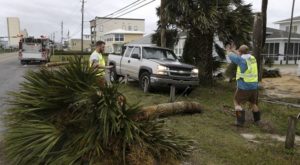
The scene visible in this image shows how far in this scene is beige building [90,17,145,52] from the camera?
7994 centimetres

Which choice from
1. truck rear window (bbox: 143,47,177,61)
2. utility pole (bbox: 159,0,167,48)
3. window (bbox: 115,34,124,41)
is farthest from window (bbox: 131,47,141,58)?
window (bbox: 115,34,124,41)

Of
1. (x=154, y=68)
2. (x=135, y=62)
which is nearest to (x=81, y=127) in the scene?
(x=154, y=68)

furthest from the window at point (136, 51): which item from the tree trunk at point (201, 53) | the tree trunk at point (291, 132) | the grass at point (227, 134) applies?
the tree trunk at point (291, 132)

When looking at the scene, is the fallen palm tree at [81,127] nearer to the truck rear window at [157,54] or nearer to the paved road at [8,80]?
the paved road at [8,80]

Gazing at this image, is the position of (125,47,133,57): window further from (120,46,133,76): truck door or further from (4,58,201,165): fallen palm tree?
(4,58,201,165): fallen palm tree

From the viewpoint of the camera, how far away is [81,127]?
560cm

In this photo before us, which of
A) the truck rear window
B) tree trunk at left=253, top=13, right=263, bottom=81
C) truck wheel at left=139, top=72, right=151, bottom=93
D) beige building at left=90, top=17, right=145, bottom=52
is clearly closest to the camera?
tree trunk at left=253, top=13, right=263, bottom=81

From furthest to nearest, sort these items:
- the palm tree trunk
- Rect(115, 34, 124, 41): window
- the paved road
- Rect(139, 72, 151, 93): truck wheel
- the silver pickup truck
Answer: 1. Rect(115, 34, 124, 41): window
2. the palm tree trunk
3. Rect(139, 72, 151, 93): truck wheel
4. the silver pickup truck
5. the paved road

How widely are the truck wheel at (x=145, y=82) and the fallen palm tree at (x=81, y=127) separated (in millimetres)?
7214

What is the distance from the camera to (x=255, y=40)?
9367mm

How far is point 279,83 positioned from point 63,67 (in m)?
14.9

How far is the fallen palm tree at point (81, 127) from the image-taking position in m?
5.27

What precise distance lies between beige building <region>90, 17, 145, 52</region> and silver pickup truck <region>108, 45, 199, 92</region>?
60.5m

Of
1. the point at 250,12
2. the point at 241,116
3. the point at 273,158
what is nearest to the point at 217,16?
the point at 250,12
